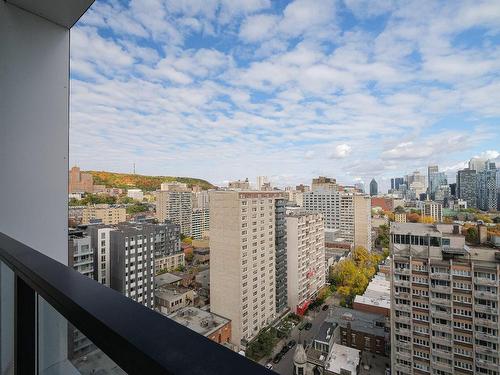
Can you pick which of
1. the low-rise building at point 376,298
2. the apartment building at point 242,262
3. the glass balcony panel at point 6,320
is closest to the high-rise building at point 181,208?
the apartment building at point 242,262

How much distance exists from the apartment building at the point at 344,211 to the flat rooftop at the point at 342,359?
883 cm

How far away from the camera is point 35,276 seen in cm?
38

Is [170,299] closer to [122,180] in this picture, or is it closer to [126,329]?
[122,180]

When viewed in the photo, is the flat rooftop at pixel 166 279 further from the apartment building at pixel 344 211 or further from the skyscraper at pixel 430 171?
the apartment building at pixel 344 211

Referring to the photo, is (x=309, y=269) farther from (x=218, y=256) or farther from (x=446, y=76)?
(x=446, y=76)

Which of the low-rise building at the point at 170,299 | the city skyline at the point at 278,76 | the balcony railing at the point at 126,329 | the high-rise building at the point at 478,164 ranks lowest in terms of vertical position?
the low-rise building at the point at 170,299

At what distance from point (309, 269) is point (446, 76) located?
901cm

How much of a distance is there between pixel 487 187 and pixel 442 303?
1.92 m

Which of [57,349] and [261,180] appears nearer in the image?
[57,349]

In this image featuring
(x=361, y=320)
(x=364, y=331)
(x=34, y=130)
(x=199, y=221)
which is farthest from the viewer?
(x=199, y=221)

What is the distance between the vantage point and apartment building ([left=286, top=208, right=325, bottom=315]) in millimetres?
9164

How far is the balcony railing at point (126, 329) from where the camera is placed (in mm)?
163

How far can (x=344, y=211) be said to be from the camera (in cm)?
1605

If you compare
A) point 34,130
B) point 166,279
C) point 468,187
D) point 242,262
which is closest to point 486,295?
point 468,187
